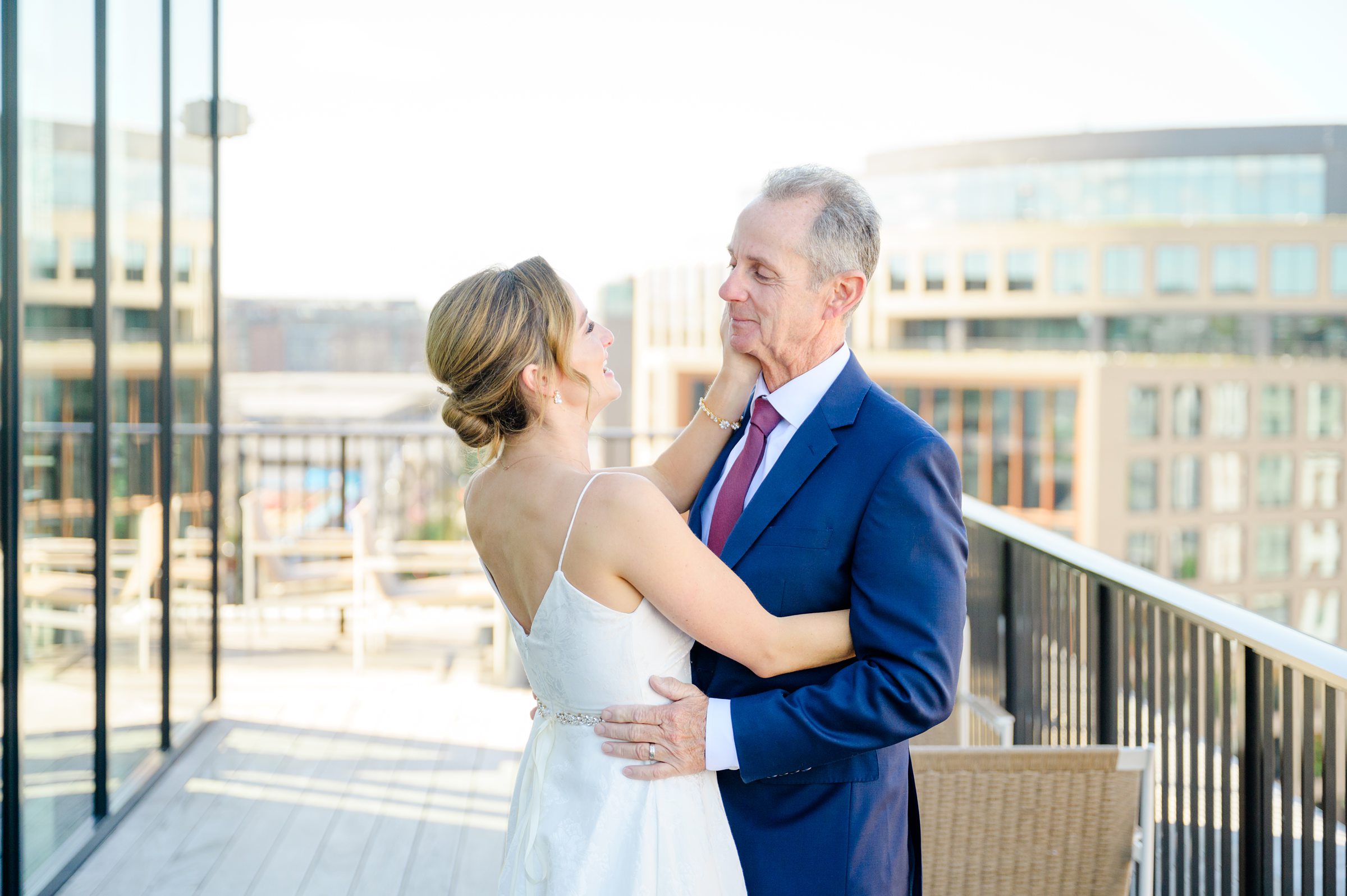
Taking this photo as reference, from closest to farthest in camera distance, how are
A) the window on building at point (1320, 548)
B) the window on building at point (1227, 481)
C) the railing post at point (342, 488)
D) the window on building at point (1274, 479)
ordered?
the railing post at point (342, 488) < the window on building at point (1227, 481) < the window on building at point (1274, 479) < the window on building at point (1320, 548)

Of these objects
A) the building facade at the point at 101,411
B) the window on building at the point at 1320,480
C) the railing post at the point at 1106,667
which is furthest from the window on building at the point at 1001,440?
the railing post at the point at 1106,667

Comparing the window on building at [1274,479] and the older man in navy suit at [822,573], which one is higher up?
the older man in navy suit at [822,573]

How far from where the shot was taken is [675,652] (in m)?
1.44

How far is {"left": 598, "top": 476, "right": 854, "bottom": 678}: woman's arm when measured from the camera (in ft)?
4.29

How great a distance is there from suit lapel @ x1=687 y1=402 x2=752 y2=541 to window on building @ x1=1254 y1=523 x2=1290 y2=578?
7056 centimetres

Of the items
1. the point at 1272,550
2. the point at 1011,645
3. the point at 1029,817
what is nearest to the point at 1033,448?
the point at 1272,550

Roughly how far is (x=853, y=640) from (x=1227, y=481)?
68425 mm

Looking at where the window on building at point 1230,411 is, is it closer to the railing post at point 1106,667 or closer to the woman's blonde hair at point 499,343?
the railing post at point 1106,667

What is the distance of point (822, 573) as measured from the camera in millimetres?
1400

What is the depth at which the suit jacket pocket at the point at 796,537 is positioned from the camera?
1.39 metres

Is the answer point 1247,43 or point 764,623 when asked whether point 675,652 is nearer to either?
point 764,623

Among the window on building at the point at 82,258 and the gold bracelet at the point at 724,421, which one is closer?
the gold bracelet at the point at 724,421

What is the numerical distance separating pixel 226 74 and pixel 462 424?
3890 millimetres

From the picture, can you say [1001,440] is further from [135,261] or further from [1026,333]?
[135,261]
